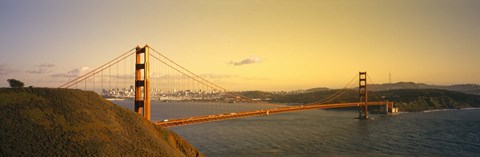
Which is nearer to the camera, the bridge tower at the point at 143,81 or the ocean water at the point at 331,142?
the bridge tower at the point at 143,81

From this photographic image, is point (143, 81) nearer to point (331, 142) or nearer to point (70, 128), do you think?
point (70, 128)

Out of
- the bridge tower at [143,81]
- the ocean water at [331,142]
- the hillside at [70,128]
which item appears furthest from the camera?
the ocean water at [331,142]

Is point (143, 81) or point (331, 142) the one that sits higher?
point (143, 81)

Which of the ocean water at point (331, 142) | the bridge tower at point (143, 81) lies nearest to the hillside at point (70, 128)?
the bridge tower at point (143, 81)

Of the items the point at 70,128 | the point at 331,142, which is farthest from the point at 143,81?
the point at 331,142

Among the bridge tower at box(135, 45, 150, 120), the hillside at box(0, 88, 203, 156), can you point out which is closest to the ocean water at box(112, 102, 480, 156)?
the bridge tower at box(135, 45, 150, 120)

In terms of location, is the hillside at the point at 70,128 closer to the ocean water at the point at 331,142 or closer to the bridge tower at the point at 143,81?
the bridge tower at the point at 143,81

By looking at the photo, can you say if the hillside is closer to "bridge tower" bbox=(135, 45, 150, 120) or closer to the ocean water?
"bridge tower" bbox=(135, 45, 150, 120)

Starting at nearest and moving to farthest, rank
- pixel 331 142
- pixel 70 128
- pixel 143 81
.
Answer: pixel 70 128 < pixel 143 81 < pixel 331 142
